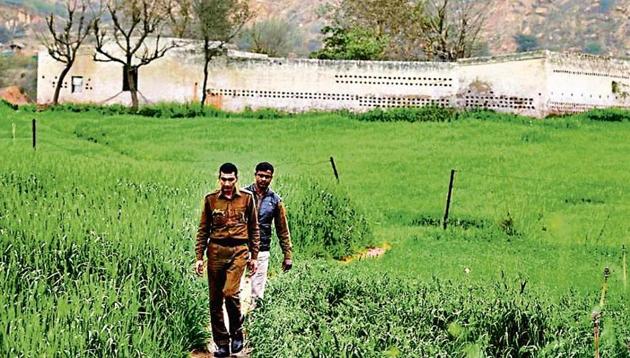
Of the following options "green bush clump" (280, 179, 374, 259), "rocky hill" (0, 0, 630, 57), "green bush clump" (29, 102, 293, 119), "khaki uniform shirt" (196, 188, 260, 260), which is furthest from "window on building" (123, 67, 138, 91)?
"rocky hill" (0, 0, 630, 57)

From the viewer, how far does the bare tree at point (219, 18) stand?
3500 cm

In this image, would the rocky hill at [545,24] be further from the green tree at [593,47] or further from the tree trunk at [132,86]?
the tree trunk at [132,86]

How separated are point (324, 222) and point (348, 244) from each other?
18.3 inches

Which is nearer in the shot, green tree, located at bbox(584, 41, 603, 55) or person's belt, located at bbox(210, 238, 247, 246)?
person's belt, located at bbox(210, 238, 247, 246)

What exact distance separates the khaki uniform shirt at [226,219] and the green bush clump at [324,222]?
399 centimetres

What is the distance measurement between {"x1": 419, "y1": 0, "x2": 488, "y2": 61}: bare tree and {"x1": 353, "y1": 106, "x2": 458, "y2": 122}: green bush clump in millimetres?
14427

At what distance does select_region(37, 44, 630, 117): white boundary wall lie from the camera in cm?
2997

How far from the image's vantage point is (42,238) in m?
8.27

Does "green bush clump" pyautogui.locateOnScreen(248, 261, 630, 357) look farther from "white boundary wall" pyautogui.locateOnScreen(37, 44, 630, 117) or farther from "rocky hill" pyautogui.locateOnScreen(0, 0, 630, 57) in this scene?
"rocky hill" pyautogui.locateOnScreen(0, 0, 630, 57)

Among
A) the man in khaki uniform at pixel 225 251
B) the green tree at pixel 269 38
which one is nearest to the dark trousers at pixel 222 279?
the man in khaki uniform at pixel 225 251

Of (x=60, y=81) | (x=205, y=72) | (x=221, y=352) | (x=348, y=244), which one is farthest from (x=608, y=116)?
(x=221, y=352)

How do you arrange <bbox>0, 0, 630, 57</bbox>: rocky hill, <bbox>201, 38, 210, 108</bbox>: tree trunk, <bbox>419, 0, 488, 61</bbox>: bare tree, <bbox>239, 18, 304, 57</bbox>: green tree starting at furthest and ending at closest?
<bbox>0, 0, 630, 57</bbox>: rocky hill < <bbox>239, 18, 304, 57</bbox>: green tree < <bbox>419, 0, 488, 61</bbox>: bare tree < <bbox>201, 38, 210, 108</bbox>: tree trunk

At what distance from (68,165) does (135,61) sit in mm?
20449

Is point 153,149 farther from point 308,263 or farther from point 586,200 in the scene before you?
point 308,263
